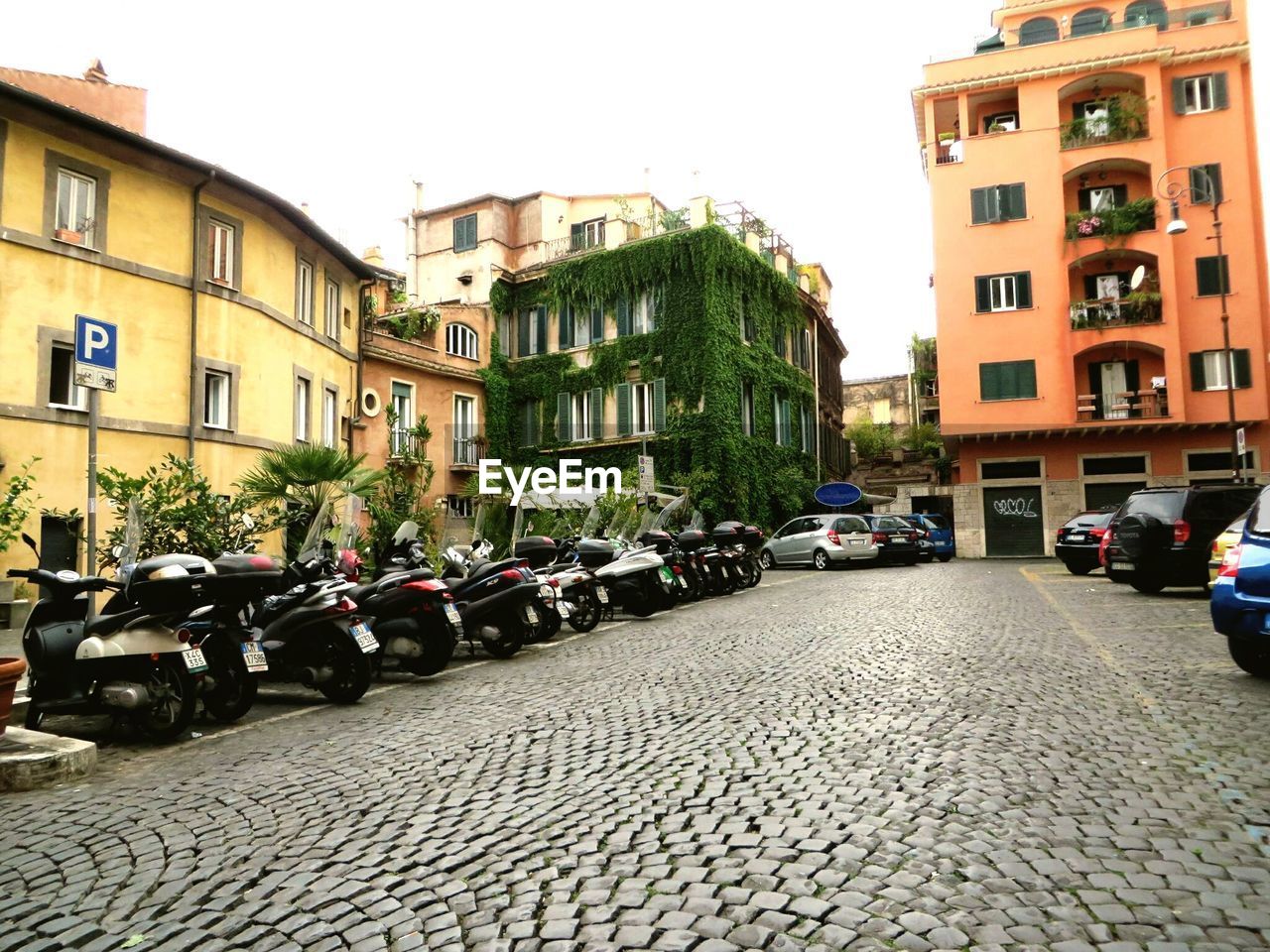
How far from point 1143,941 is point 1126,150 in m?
37.2

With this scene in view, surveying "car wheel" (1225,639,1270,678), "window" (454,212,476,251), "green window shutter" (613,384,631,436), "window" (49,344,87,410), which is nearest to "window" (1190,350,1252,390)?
"green window shutter" (613,384,631,436)

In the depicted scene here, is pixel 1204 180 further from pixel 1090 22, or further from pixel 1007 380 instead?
pixel 1007 380

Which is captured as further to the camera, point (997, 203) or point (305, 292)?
point (997, 203)

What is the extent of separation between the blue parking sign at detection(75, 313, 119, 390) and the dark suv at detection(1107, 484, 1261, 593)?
1423cm

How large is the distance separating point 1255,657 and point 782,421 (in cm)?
3001

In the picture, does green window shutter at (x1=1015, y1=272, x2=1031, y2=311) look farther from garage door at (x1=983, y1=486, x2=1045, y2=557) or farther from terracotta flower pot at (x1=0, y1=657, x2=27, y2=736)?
terracotta flower pot at (x1=0, y1=657, x2=27, y2=736)

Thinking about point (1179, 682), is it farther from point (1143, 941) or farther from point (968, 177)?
point (968, 177)

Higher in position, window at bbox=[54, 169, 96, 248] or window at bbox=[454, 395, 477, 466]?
window at bbox=[54, 169, 96, 248]

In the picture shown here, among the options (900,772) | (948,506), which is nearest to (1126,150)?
(948,506)

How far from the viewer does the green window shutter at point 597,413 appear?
34.9 metres

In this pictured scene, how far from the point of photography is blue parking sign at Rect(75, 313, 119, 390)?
Answer: 7480mm

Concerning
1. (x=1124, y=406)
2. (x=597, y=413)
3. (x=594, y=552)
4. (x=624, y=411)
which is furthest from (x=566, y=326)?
(x=594, y=552)

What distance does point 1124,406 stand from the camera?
33.4 meters

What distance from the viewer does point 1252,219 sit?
33312 mm
